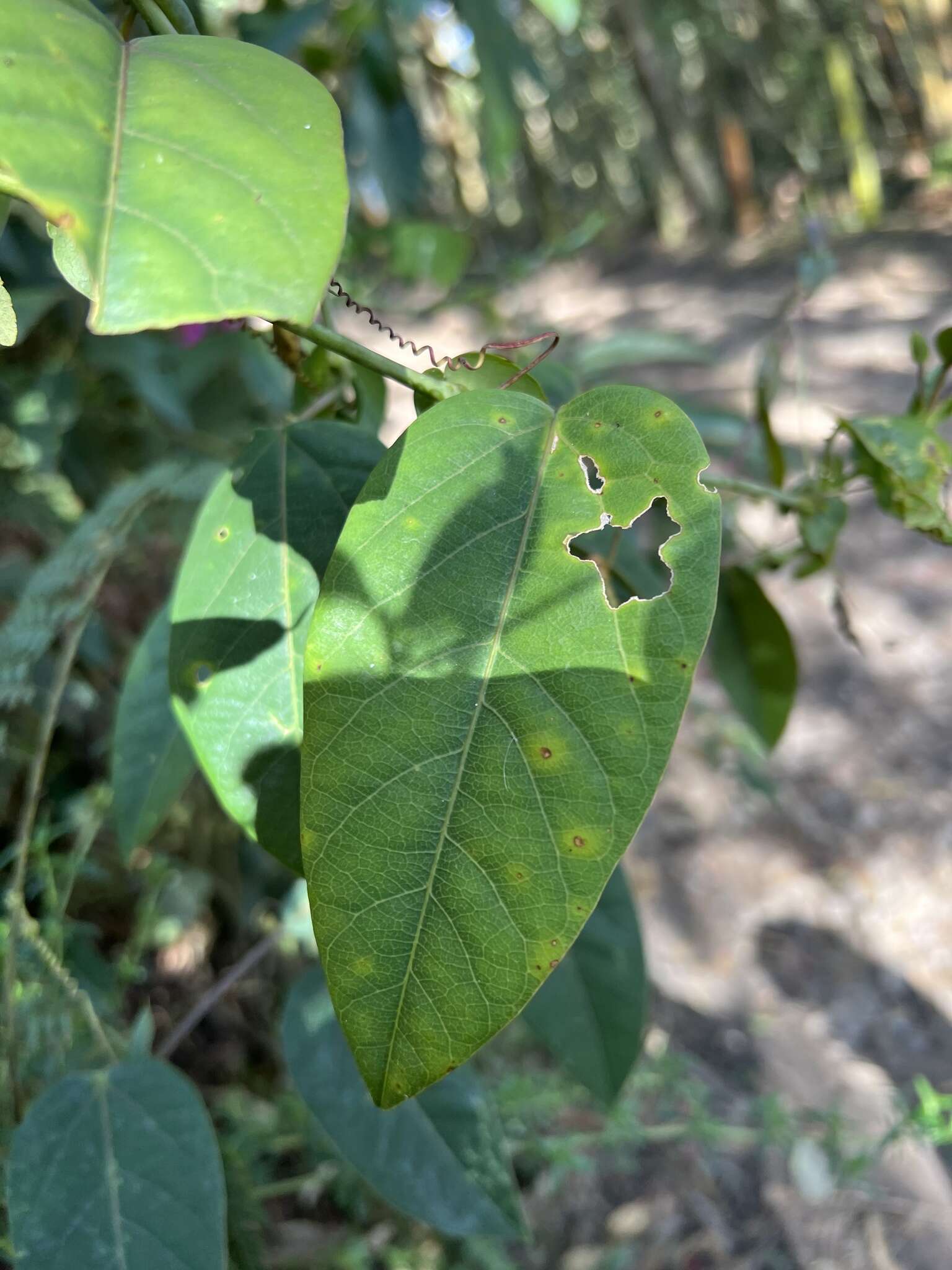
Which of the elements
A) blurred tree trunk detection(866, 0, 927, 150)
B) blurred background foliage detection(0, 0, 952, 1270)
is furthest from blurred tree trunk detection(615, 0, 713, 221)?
blurred background foliage detection(0, 0, 952, 1270)

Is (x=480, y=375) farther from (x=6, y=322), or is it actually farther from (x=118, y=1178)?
(x=118, y=1178)

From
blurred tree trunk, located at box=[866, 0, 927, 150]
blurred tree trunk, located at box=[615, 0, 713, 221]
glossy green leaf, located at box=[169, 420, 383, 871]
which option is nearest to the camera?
glossy green leaf, located at box=[169, 420, 383, 871]

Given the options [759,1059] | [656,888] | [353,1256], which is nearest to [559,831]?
[353,1256]

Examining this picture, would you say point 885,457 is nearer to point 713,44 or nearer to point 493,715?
point 493,715

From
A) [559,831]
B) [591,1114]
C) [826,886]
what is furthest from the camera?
[826,886]

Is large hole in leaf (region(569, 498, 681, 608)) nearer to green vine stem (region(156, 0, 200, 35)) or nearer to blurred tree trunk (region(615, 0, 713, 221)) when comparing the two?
green vine stem (region(156, 0, 200, 35))

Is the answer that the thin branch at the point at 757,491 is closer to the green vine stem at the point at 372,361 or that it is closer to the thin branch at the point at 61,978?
the green vine stem at the point at 372,361
